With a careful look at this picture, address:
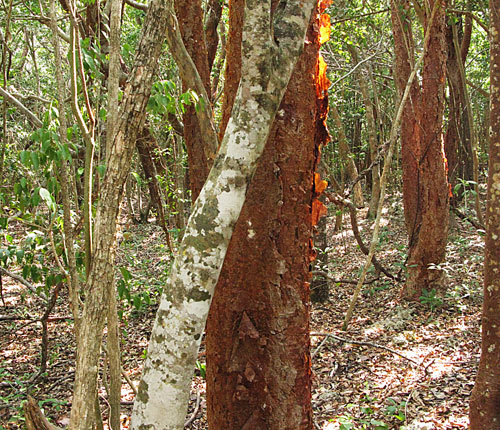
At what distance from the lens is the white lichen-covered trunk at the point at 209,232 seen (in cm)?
164

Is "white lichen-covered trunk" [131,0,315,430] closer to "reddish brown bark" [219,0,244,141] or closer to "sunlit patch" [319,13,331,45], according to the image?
"reddish brown bark" [219,0,244,141]

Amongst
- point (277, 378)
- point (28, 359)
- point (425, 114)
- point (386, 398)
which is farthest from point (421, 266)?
point (28, 359)

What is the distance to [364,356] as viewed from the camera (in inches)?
207

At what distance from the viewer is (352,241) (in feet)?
39.1

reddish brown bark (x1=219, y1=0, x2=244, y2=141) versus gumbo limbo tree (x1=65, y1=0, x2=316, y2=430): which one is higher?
reddish brown bark (x1=219, y1=0, x2=244, y2=141)

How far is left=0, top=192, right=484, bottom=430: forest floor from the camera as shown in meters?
4.10

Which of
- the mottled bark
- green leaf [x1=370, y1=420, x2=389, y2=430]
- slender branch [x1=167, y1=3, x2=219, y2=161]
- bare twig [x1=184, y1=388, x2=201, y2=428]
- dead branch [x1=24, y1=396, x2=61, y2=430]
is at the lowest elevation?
bare twig [x1=184, y1=388, x2=201, y2=428]

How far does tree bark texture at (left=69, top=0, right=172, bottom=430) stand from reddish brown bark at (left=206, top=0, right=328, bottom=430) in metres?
0.59

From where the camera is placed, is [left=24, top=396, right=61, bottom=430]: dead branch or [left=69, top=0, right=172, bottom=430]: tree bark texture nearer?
[left=69, top=0, right=172, bottom=430]: tree bark texture

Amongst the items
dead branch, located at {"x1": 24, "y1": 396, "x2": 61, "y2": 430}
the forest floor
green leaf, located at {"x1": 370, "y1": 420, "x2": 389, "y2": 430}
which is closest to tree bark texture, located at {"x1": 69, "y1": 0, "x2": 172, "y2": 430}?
dead branch, located at {"x1": 24, "y1": 396, "x2": 61, "y2": 430}

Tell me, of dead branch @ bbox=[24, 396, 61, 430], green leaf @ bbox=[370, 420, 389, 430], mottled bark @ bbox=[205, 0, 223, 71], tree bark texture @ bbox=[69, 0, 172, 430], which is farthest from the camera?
mottled bark @ bbox=[205, 0, 223, 71]

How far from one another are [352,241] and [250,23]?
1052cm

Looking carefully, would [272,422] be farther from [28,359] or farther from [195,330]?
[28,359]

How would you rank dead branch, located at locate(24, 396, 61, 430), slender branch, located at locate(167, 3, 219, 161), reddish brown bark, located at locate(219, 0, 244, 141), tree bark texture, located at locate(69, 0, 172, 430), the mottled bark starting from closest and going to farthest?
1. tree bark texture, located at locate(69, 0, 172, 430)
2. dead branch, located at locate(24, 396, 61, 430)
3. reddish brown bark, located at locate(219, 0, 244, 141)
4. slender branch, located at locate(167, 3, 219, 161)
5. the mottled bark
